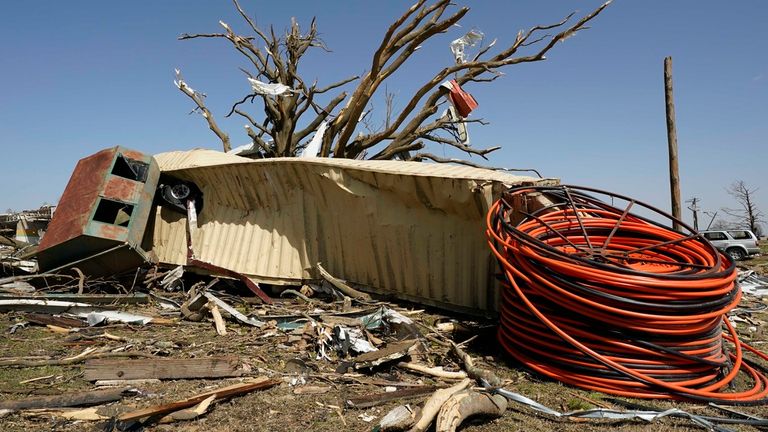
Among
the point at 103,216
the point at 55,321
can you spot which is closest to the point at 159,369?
the point at 55,321

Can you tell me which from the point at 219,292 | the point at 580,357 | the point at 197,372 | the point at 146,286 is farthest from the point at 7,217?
the point at 580,357

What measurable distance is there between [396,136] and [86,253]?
10355mm

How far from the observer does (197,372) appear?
479 cm

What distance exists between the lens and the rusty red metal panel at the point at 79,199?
811cm

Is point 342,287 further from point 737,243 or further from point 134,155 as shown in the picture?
point 737,243

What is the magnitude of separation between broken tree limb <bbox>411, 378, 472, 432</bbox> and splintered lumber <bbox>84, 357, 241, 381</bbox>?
6.46 ft

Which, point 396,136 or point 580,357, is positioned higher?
Answer: point 396,136

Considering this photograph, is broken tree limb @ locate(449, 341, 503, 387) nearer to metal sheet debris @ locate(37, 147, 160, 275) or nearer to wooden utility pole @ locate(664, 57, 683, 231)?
metal sheet debris @ locate(37, 147, 160, 275)

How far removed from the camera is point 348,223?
8.12m

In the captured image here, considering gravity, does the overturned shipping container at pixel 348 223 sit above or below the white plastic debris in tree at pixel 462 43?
below

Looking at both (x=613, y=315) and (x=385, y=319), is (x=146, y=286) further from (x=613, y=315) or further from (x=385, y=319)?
(x=613, y=315)

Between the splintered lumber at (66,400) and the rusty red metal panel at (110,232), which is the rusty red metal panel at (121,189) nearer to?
the rusty red metal panel at (110,232)

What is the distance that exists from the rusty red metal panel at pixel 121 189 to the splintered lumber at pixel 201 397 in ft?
18.0

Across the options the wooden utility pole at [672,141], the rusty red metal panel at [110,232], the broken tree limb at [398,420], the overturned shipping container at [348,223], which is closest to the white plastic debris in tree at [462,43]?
the wooden utility pole at [672,141]
